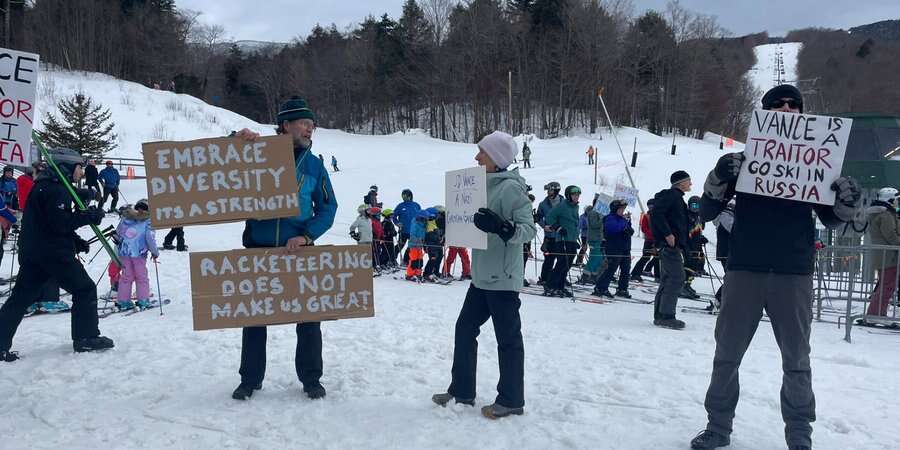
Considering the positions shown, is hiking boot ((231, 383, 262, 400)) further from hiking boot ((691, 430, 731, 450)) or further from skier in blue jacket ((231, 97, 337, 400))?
hiking boot ((691, 430, 731, 450))

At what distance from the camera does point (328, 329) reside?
6996 mm

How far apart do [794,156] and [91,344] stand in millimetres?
6157

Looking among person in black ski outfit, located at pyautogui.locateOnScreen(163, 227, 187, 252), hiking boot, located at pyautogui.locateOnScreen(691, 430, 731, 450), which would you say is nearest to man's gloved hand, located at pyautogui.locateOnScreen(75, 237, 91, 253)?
hiking boot, located at pyautogui.locateOnScreen(691, 430, 731, 450)

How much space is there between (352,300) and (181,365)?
6.66 feet

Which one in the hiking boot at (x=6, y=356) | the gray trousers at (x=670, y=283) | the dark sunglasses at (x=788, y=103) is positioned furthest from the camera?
the gray trousers at (x=670, y=283)

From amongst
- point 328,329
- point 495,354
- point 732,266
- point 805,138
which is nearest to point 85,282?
point 328,329

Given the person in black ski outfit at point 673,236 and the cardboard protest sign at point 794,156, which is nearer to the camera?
the cardboard protest sign at point 794,156

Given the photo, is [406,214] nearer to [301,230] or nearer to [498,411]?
[301,230]

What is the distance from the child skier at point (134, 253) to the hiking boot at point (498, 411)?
617cm

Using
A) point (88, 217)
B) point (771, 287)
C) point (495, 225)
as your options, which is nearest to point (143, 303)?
point (88, 217)

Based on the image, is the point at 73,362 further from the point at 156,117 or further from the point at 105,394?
the point at 156,117

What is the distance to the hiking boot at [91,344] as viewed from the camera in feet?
19.3

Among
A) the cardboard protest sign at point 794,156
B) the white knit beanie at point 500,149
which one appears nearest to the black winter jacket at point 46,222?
the white knit beanie at point 500,149

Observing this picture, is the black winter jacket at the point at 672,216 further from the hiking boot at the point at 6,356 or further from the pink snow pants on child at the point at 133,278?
the hiking boot at the point at 6,356
